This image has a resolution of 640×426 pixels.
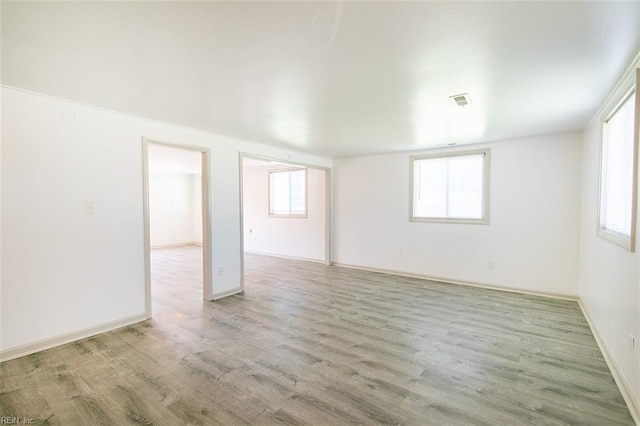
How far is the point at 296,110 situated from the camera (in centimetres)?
316

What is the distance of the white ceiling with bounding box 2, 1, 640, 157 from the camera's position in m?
1.54

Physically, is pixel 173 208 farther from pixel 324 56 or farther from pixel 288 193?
pixel 324 56

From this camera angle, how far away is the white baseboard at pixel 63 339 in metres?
2.58

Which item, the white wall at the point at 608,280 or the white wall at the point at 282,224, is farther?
the white wall at the point at 282,224

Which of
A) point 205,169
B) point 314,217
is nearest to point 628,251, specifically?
point 205,169

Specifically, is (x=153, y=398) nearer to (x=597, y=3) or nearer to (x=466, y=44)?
(x=466, y=44)

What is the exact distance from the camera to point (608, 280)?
106 inches

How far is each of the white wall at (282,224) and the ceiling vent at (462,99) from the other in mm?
4234

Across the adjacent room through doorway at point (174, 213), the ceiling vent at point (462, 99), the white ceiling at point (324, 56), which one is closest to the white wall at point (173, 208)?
the adjacent room through doorway at point (174, 213)

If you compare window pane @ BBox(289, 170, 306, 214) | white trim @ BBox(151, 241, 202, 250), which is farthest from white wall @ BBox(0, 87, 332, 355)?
white trim @ BBox(151, 241, 202, 250)

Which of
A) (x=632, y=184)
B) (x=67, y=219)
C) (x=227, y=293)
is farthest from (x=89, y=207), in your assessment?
(x=632, y=184)

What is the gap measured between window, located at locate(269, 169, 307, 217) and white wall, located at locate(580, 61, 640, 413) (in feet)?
16.9

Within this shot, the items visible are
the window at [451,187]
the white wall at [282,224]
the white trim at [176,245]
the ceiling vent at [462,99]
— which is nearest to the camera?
the ceiling vent at [462,99]

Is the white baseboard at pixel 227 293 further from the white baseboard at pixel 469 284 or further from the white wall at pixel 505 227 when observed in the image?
the white wall at pixel 505 227
